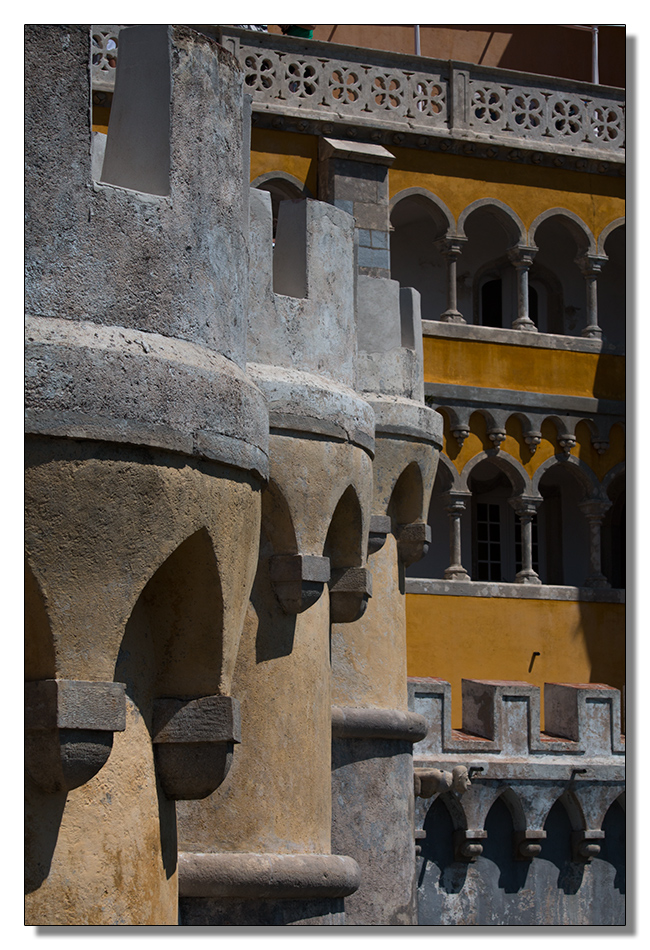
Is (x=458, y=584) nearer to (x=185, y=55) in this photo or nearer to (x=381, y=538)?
(x=381, y=538)

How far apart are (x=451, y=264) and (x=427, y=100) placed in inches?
76.5

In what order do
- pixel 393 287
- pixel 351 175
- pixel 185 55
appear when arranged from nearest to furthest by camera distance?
pixel 185 55
pixel 393 287
pixel 351 175

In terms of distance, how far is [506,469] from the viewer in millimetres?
18328

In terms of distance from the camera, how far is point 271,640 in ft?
19.2

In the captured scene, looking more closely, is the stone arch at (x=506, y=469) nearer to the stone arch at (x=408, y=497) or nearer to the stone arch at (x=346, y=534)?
the stone arch at (x=408, y=497)

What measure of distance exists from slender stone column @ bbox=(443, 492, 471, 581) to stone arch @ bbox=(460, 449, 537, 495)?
0.48 feet

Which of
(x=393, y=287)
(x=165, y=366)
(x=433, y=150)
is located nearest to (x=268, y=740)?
(x=165, y=366)

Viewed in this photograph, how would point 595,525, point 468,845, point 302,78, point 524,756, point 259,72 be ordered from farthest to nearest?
point 595,525
point 302,78
point 259,72
point 524,756
point 468,845

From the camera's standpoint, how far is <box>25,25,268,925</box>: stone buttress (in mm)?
3750

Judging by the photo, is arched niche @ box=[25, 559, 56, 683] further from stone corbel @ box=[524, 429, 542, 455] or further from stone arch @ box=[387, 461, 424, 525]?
stone corbel @ box=[524, 429, 542, 455]

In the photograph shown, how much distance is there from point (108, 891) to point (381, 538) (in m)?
4.10

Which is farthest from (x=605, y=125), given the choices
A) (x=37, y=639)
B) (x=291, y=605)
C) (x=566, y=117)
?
(x=37, y=639)

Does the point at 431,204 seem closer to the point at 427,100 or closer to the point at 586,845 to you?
the point at 427,100

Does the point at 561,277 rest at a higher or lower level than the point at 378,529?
higher
